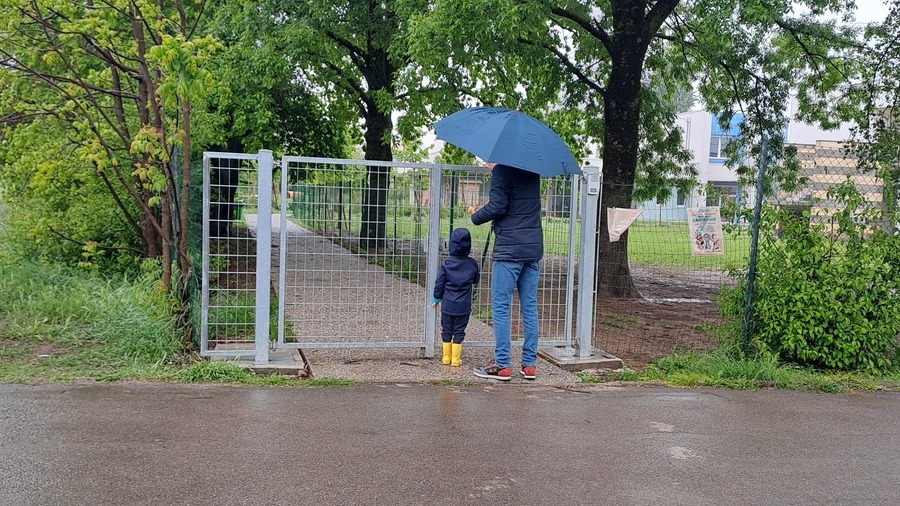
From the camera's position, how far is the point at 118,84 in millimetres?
7613

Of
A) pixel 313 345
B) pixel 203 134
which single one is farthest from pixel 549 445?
pixel 203 134

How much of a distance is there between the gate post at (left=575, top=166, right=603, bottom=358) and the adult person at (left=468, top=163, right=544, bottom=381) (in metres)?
0.81

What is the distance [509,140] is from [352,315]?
2.41 metres

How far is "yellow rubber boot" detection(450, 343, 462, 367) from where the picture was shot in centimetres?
659

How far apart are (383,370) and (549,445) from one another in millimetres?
2122

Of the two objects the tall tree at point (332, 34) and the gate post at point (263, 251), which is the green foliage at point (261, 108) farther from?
the gate post at point (263, 251)

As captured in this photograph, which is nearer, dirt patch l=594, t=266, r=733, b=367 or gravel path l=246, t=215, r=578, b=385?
gravel path l=246, t=215, r=578, b=385

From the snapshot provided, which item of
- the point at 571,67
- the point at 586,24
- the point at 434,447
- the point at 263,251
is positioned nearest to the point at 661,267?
the point at 586,24

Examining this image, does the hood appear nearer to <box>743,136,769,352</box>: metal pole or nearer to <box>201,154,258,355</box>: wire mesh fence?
<box>201,154,258,355</box>: wire mesh fence

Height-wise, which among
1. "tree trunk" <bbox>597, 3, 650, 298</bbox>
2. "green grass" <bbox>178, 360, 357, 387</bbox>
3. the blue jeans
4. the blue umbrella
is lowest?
"green grass" <bbox>178, 360, 357, 387</bbox>

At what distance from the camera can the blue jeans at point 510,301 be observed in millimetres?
6148

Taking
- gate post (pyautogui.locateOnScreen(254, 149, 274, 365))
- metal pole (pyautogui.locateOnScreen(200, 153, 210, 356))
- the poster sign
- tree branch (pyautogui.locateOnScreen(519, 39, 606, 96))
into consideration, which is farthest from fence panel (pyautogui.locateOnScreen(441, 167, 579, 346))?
tree branch (pyautogui.locateOnScreen(519, 39, 606, 96))

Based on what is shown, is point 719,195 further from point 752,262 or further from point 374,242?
point 374,242

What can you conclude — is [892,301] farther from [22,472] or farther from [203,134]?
[203,134]
